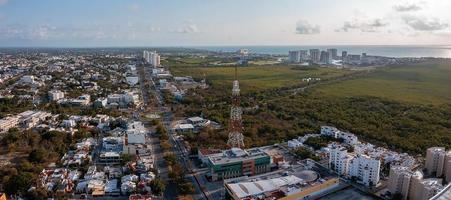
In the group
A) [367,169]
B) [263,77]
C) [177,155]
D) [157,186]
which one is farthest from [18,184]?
[263,77]

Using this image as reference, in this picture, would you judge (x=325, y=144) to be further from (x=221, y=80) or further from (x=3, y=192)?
(x=221, y=80)

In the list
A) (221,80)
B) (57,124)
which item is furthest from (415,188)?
(221,80)

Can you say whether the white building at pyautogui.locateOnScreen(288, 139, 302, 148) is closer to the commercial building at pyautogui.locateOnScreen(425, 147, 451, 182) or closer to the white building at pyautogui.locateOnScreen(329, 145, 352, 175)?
the white building at pyautogui.locateOnScreen(329, 145, 352, 175)

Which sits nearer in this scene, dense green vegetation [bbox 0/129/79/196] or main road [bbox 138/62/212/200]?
dense green vegetation [bbox 0/129/79/196]

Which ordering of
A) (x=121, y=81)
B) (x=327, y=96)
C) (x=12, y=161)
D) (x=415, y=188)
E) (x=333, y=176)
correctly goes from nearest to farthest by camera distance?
(x=415, y=188) < (x=333, y=176) < (x=12, y=161) < (x=327, y=96) < (x=121, y=81)

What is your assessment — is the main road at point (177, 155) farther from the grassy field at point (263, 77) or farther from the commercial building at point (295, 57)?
the commercial building at point (295, 57)

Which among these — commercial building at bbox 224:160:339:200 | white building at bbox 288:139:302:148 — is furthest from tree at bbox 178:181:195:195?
white building at bbox 288:139:302:148

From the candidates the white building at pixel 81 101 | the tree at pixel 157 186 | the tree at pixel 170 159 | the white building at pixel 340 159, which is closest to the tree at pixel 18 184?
the tree at pixel 157 186
